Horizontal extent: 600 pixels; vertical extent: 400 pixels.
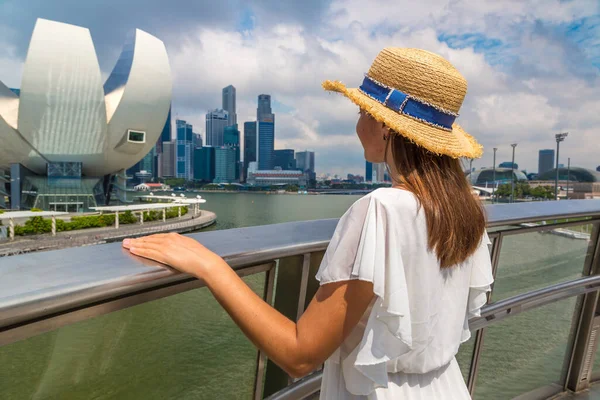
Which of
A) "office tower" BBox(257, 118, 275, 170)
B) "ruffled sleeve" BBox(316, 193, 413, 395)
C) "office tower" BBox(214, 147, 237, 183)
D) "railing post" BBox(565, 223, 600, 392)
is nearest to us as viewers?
"ruffled sleeve" BBox(316, 193, 413, 395)

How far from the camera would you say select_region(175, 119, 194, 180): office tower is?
8775 cm

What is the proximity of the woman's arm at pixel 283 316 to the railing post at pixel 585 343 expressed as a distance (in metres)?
1.61

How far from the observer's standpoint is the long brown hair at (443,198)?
0.65 meters

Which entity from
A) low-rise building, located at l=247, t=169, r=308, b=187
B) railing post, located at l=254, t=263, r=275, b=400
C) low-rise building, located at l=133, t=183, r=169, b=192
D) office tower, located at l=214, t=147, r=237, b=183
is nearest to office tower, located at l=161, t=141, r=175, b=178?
office tower, located at l=214, t=147, r=237, b=183

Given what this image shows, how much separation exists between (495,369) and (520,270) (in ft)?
1.24

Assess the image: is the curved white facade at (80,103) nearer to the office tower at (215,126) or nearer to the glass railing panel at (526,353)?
A: the glass railing panel at (526,353)

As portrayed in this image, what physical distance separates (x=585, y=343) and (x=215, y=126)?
112930 mm

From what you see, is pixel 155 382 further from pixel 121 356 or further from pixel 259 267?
pixel 259 267

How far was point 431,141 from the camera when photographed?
69 centimetres

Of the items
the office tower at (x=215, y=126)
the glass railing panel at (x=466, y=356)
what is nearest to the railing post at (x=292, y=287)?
the glass railing panel at (x=466, y=356)

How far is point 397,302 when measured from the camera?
0.60 m

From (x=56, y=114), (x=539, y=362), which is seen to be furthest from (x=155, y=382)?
(x=56, y=114)

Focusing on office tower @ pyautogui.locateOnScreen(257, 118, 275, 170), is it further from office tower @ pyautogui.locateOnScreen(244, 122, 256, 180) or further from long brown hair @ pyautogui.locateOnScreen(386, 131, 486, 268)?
long brown hair @ pyautogui.locateOnScreen(386, 131, 486, 268)

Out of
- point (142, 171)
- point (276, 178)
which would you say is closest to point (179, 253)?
point (142, 171)
